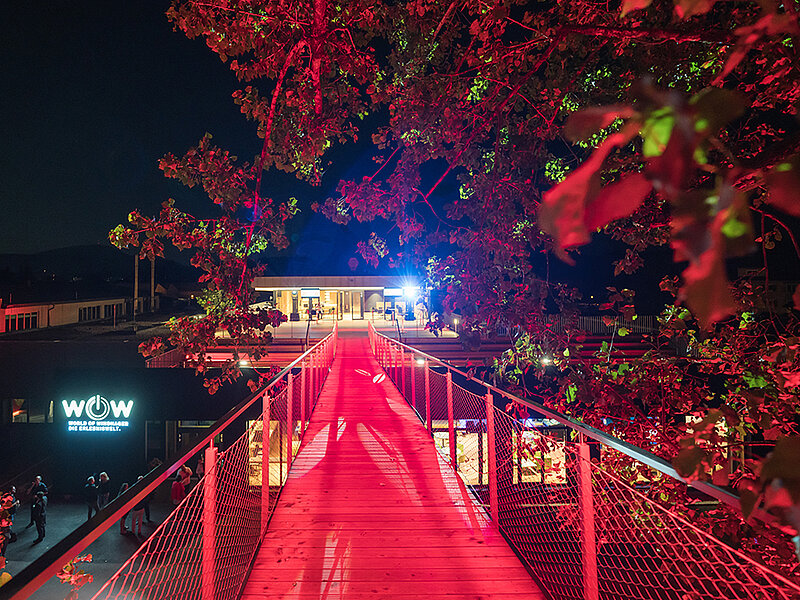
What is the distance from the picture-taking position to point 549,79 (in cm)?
414

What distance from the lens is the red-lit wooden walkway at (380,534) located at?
2.55 metres

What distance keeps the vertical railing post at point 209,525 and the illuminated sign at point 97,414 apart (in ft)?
41.4

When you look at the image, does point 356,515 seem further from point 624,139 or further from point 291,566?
point 624,139

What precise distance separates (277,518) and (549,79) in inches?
193

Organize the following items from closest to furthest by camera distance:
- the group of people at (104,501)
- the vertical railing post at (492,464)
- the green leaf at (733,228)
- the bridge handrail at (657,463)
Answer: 1. the green leaf at (733,228)
2. the bridge handrail at (657,463)
3. the vertical railing post at (492,464)
4. the group of people at (104,501)

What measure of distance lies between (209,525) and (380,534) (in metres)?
1.54

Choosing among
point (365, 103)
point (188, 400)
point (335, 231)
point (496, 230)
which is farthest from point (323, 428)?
point (335, 231)

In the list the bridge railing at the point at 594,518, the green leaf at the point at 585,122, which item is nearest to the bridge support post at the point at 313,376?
the bridge railing at the point at 594,518

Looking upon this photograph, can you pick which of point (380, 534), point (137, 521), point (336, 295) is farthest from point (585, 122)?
point (336, 295)

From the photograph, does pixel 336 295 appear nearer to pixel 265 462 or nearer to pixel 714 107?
pixel 265 462

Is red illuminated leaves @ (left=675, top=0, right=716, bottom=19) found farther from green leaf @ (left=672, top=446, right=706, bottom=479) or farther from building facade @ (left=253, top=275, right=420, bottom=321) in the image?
building facade @ (left=253, top=275, right=420, bottom=321)

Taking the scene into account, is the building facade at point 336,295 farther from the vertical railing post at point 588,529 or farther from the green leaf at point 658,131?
the green leaf at point 658,131

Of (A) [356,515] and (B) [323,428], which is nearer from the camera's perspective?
(A) [356,515]

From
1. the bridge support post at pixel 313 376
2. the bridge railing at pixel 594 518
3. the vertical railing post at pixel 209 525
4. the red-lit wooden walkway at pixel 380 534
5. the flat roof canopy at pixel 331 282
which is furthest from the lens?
the flat roof canopy at pixel 331 282
